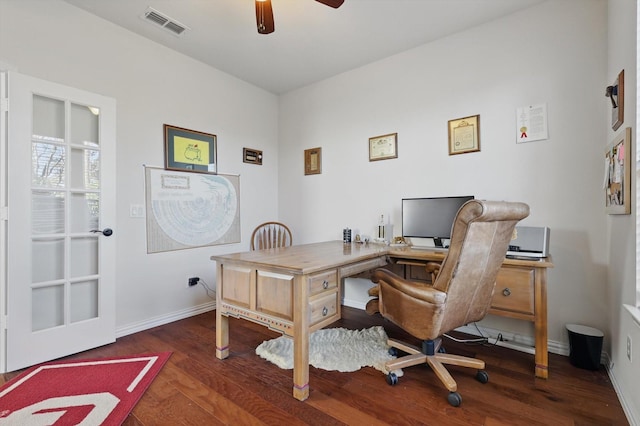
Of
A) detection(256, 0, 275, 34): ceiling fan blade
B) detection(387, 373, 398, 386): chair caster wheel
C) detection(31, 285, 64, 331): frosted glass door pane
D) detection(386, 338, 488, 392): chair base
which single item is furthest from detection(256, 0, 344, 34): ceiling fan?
detection(31, 285, 64, 331): frosted glass door pane

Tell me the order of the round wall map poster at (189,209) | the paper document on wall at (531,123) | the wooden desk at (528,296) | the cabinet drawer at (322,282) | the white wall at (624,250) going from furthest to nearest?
the round wall map poster at (189,209), the paper document on wall at (531,123), the wooden desk at (528,296), the cabinet drawer at (322,282), the white wall at (624,250)

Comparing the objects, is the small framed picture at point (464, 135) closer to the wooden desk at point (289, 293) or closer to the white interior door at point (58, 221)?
the wooden desk at point (289, 293)

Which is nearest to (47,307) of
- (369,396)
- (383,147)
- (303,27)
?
(369,396)

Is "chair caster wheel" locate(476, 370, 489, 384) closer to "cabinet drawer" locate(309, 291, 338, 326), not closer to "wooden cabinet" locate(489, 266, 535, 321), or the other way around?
"wooden cabinet" locate(489, 266, 535, 321)

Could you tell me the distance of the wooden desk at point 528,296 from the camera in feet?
6.02

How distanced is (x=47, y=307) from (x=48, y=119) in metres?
1.44

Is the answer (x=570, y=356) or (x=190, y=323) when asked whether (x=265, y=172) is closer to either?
(x=190, y=323)

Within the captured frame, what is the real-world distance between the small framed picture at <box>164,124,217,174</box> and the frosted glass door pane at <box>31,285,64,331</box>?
1377mm

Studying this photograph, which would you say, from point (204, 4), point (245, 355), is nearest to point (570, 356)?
point (245, 355)

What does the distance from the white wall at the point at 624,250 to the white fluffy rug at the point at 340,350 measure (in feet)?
3.89

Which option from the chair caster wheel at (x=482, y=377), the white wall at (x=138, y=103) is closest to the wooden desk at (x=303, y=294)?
the chair caster wheel at (x=482, y=377)

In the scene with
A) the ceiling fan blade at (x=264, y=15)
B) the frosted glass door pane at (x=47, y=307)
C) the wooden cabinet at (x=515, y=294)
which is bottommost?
the frosted glass door pane at (x=47, y=307)

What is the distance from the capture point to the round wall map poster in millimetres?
2814

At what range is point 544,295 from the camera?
1.83 m
